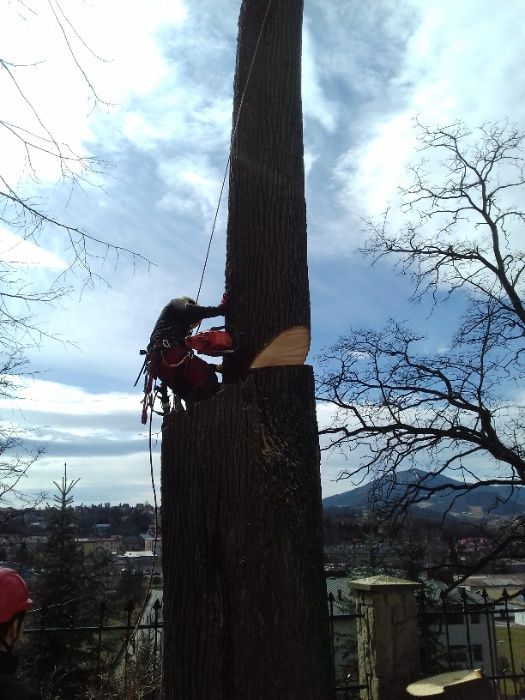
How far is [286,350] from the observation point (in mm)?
2725

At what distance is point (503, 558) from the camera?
764 cm

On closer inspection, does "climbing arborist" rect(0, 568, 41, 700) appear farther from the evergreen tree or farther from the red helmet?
the evergreen tree

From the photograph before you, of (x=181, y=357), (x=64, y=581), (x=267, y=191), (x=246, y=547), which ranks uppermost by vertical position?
(x=267, y=191)

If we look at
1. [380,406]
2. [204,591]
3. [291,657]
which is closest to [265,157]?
[204,591]

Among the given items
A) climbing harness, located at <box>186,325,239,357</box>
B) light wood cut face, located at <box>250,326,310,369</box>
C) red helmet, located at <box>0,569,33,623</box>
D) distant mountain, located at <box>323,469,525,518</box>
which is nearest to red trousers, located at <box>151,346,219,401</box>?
climbing harness, located at <box>186,325,239,357</box>

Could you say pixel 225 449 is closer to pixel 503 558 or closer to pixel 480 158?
pixel 503 558

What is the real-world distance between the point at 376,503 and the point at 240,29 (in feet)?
21.4

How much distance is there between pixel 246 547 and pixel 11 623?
3.25 feet

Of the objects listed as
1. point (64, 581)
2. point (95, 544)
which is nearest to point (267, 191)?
point (64, 581)

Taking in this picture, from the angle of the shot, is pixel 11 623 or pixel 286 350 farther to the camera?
pixel 286 350

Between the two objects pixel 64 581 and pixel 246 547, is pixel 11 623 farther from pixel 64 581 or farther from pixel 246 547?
pixel 64 581

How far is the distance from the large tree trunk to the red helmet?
0.59 metres

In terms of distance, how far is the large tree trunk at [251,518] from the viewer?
7.24ft

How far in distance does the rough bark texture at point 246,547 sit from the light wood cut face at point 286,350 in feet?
0.35
